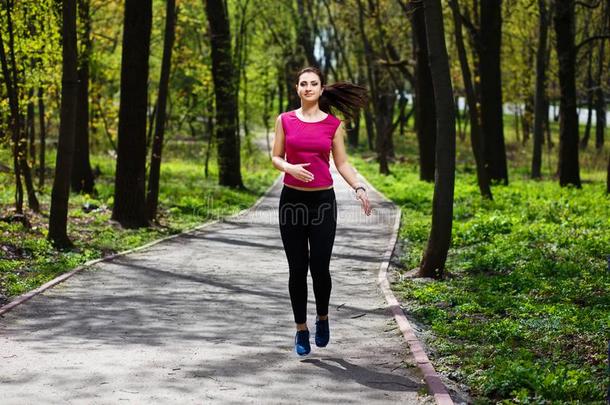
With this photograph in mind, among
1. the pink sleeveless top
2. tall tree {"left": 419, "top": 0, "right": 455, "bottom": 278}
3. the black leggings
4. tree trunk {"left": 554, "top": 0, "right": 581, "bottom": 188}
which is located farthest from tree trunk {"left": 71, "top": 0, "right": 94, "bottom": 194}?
the black leggings

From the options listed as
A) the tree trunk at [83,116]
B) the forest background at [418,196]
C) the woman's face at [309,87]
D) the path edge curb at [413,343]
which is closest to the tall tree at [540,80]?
the forest background at [418,196]

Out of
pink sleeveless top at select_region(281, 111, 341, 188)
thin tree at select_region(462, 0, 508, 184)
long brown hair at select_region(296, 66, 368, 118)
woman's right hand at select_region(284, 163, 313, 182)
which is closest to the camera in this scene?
woman's right hand at select_region(284, 163, 313, 182)

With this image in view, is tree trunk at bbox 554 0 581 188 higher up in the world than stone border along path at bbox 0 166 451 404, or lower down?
higher up

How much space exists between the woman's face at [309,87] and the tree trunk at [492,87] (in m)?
18.9

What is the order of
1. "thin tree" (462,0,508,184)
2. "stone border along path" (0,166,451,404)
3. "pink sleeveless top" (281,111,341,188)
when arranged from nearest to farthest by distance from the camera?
"stone border along path" (0,166,451,404) < "pink sleeveless top" (281,111,341,188) < "thin tree" (462,0,508,184)

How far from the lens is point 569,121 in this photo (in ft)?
80.8

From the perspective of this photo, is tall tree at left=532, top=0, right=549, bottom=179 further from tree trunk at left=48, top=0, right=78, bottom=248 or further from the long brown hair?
the long brown hair

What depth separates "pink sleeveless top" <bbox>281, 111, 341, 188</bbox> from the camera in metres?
6.76

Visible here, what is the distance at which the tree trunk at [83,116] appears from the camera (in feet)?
67.4

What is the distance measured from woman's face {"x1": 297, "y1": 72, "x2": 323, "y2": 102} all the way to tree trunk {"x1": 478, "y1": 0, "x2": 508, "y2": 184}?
62.1 ft

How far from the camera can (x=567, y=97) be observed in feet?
80.3

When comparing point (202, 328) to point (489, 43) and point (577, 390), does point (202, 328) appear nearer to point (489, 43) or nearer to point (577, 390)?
point (577, 390)

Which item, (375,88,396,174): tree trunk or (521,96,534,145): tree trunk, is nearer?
(375,88,396,174): tree trunk

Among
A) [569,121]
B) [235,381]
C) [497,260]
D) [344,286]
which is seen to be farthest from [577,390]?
[569,121]
